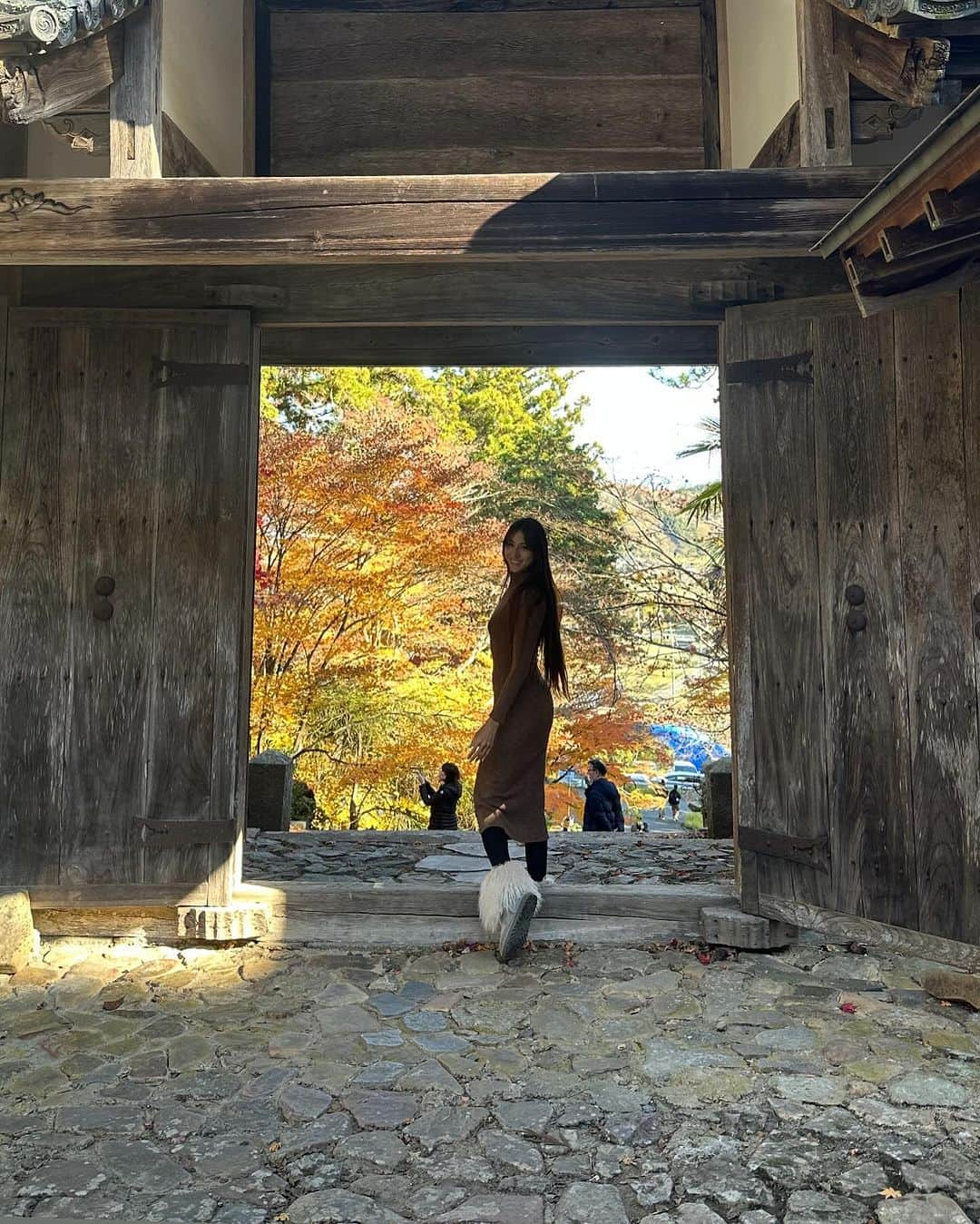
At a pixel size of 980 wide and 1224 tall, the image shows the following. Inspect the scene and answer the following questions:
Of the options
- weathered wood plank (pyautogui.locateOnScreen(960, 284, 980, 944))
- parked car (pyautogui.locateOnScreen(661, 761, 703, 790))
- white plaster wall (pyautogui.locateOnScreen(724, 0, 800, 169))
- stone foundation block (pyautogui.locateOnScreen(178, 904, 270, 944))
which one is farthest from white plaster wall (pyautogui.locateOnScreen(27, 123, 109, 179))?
parked car (pyautogui.locateOnScreen(661, 761, 703, 790))

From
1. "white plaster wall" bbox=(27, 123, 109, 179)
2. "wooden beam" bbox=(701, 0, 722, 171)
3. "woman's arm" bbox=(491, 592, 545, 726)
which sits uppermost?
"wooden beam" bbox=(701, 0, 722, 171)

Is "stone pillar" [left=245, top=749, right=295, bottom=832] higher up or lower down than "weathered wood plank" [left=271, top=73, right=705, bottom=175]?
lower down

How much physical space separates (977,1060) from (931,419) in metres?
2.45

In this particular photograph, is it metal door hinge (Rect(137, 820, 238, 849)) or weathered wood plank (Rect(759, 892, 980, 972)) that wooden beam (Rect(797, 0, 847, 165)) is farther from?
metal door hinge (Rect(137, 820, 238, 849))

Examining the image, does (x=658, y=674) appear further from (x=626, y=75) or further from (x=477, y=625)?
(x=626, y=75)

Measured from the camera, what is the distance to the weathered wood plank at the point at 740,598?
14.8 ft

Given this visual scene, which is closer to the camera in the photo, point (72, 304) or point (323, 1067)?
point (323, 1067)

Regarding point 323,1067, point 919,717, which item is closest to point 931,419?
point 919,717

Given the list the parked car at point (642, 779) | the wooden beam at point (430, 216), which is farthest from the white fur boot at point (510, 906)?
the parked car at point (642, 779)

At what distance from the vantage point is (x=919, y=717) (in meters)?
4.11

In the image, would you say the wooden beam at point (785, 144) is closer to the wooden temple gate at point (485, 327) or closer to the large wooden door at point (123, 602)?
the wooden temple gate at point (485, 327)

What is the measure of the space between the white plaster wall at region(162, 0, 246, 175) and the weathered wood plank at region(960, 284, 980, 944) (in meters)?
3.41

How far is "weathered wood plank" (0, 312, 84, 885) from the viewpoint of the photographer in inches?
178

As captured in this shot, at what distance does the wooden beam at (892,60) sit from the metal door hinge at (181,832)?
407cm
